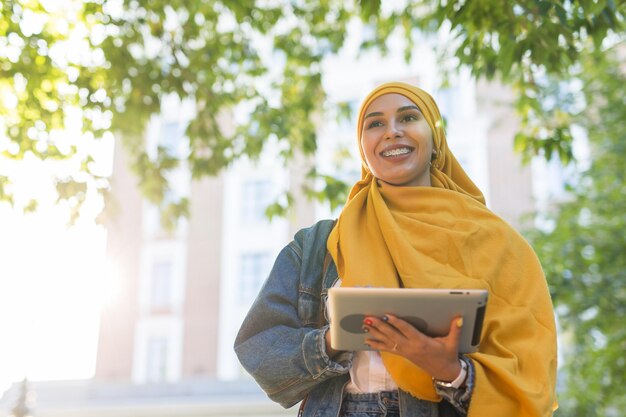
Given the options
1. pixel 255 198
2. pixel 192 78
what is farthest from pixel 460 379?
pixel 255 198

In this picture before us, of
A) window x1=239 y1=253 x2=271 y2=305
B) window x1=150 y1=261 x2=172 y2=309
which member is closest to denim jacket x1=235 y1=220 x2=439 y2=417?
window x1=239 y1=253 x2=271 y2=305

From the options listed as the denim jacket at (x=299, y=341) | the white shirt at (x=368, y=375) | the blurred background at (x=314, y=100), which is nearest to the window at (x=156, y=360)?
the blurred background at (x=314, y=100)

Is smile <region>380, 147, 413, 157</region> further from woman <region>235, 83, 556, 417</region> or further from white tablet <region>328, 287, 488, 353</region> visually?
white tablet <region>328, 287, 488, 353</region>

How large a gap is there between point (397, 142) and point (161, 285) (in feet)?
64.3

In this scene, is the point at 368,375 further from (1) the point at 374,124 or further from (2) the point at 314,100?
(2) the point at 314,100

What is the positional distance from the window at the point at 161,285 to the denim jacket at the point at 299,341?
19232mm

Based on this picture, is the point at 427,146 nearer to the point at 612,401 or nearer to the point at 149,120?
the point at 149,120

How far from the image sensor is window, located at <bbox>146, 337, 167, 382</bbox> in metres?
20.4

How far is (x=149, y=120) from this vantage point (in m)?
7.09

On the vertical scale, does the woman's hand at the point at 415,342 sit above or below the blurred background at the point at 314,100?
below

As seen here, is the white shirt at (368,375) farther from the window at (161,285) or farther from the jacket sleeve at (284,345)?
the window at (161,285)

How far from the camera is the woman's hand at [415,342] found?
1.75 metres

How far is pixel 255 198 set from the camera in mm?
20859

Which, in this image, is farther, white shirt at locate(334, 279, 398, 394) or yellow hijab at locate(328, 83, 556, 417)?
white shirt at locate(334, 279, 398, 394)
